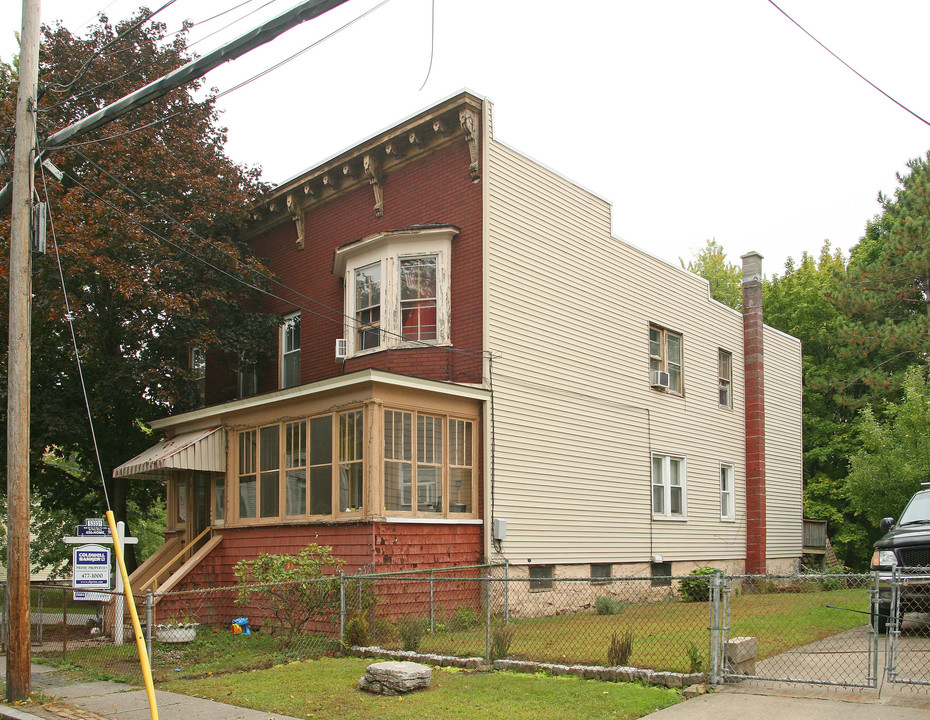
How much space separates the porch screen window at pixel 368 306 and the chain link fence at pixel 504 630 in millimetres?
5408

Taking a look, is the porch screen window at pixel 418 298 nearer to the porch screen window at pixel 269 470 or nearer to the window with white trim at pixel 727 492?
the porch screen window at pixel 269 470

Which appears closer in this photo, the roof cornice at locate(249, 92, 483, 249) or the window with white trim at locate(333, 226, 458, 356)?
the roof cornice at locate(249, 92, 483, 249)

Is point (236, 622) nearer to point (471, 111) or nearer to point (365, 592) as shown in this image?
point (365, 592)

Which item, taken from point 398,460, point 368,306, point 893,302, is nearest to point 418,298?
point 368,306

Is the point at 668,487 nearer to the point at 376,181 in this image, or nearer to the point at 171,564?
the point at 376,181

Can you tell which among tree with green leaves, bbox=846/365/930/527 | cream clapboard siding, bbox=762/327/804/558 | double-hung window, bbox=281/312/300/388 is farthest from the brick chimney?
double-hung window, bbox=281/312/300/388

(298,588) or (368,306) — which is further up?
(368,306)

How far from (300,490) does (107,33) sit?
12.2 m

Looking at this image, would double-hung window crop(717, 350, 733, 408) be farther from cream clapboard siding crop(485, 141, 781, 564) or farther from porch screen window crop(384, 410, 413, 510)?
porch screen window crop(384, 410, 413, 510)

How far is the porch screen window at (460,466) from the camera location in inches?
642

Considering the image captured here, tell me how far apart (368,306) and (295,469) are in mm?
3977

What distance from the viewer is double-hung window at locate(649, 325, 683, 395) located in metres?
22.0

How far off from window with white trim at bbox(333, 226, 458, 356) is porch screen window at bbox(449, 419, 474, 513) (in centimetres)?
195

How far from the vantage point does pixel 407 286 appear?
18.1 meters
